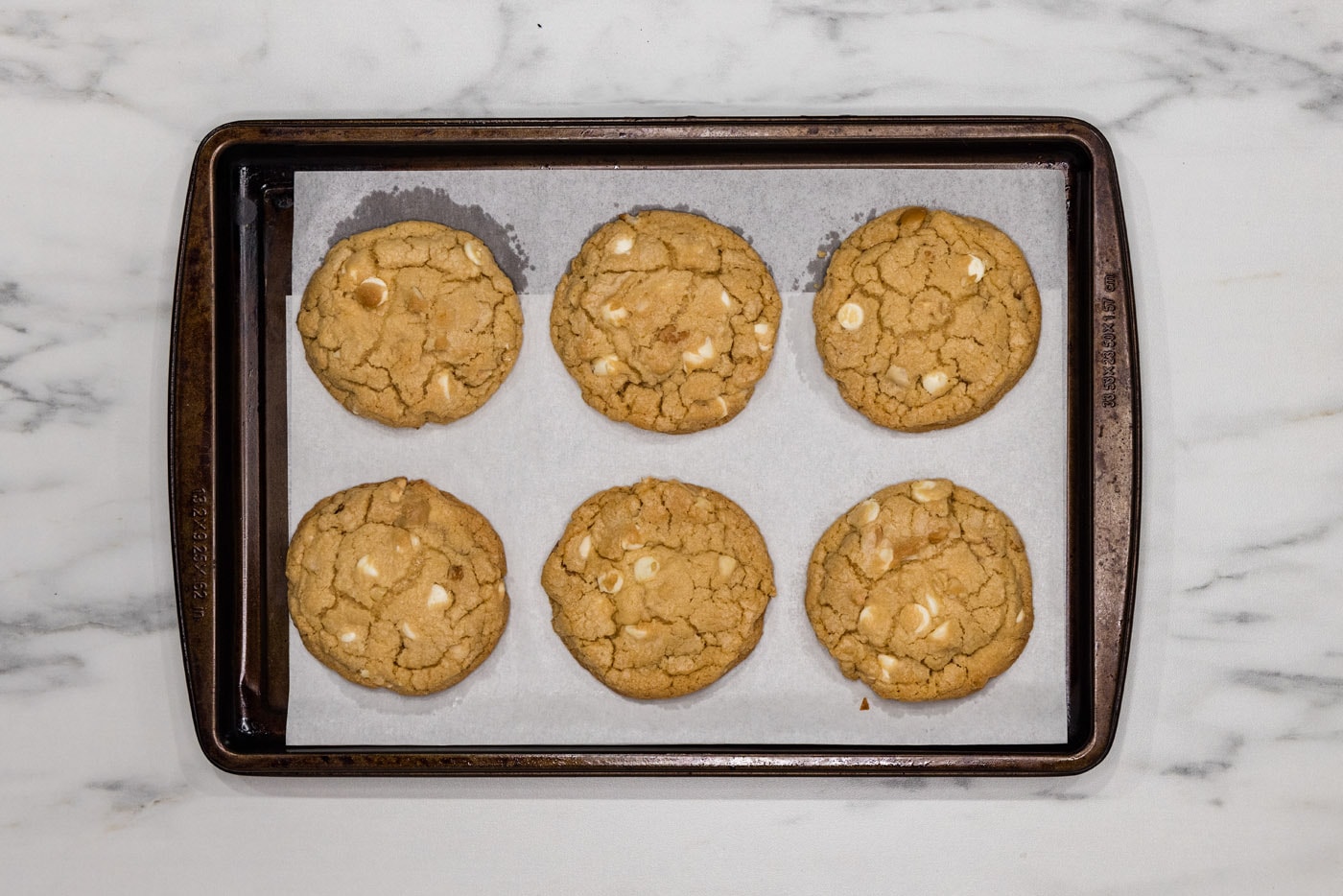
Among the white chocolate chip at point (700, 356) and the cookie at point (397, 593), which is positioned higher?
the white chocolate chip at point (700, 356)

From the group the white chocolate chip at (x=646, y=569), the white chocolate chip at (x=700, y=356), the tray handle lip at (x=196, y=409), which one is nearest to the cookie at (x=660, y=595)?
the white chocolate chip at (x=646, y=569)

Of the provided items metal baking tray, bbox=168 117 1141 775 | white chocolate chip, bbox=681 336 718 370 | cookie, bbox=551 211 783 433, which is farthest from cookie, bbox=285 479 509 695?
white chocolate chip, bbox=681 336 718 370

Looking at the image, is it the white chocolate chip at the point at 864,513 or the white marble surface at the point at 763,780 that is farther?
the white marble surface at the point at 763,780

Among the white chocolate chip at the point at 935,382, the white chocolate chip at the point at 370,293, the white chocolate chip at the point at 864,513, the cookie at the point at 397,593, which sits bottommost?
the cookie at the point at 397,593

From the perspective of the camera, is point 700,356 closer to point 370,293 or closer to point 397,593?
point 370,293

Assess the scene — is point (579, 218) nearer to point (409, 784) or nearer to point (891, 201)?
point (891, 201)

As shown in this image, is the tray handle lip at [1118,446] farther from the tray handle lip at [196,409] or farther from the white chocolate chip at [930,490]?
the tray handle lip at [196,409]
